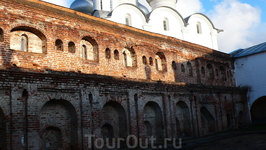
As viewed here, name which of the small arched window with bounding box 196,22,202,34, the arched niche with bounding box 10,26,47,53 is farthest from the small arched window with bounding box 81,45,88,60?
the small arched window with bounding box 196,22,202,34

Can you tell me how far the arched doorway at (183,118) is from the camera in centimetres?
1580

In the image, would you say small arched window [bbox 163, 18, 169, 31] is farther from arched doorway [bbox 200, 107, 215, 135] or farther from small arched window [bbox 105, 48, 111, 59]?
small arched window [bbox 105, 48, 111, 59]

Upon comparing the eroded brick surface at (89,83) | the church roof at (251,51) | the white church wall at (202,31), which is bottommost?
the eroded brick surface at (89,83)

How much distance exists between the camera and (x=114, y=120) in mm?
12430

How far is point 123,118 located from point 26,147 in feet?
15.2

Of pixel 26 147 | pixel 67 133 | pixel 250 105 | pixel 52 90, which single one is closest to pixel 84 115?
pixel 67 133

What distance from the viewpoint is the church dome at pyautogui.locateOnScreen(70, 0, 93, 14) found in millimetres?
24828

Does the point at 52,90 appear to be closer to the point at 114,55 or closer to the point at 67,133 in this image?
the point at 67,133

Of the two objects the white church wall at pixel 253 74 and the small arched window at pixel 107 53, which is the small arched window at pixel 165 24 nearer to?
the white church wall at pixel 253 74

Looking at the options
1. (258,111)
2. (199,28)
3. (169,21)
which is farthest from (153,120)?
(199,28)

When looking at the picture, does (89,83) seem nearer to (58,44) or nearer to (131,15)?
(58,44)

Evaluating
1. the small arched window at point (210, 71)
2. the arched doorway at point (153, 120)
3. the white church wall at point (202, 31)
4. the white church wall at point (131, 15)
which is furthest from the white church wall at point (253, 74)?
the arched doorway at point (153, 120)

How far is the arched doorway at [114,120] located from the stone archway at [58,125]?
166 centimetres

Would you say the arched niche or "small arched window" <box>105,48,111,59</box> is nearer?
the arched niche
